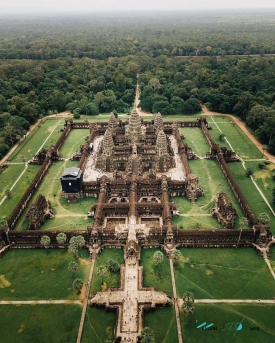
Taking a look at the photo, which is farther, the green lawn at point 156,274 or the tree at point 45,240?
the tree at point 45,240

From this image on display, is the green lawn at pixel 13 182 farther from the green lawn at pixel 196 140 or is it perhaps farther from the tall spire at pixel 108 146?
the green lawn at pixel 196 140

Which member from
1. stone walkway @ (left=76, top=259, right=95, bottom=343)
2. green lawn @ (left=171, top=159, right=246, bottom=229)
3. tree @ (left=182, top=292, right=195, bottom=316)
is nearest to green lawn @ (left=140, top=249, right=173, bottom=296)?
tree @ (left=182, top=292, right=195, bottom=316)

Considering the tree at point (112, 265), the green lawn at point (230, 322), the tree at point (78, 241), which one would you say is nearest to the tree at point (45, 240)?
the tree at point (78, 241)

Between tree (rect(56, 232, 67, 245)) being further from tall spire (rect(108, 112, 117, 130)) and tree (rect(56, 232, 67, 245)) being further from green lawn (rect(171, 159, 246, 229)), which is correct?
tall spire (rect(108, 112, 117, 130))

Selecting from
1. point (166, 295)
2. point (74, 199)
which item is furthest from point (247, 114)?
point (166, 295)

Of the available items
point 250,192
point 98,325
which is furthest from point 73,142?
point 98,325

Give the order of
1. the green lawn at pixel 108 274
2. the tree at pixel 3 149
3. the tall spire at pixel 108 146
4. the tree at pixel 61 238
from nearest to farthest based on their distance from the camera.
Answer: the green lawn at pixel 108 274, the tree at pixel 61 238, the tall spire at pixel 108 146, the tree at pixel 3 149

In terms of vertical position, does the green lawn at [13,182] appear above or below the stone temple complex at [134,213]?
below

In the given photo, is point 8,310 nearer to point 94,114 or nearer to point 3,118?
point 3,118
